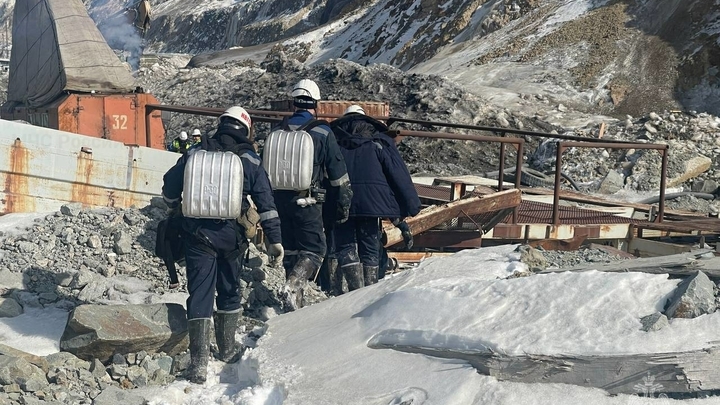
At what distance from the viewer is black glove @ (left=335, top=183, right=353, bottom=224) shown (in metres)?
6.11

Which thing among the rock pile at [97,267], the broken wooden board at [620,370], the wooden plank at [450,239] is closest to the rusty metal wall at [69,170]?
the rock pile at [97,267]

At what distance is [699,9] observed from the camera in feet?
94.1

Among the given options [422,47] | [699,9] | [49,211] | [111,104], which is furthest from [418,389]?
[422,47]

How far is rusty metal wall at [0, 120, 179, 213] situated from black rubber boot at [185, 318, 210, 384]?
140 inches

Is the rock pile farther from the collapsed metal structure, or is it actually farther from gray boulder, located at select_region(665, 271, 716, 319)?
gray boulder, located at select_region(665, 271, 716, 319)

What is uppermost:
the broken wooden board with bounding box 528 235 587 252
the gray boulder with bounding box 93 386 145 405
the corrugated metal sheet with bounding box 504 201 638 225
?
the broken wooden board with bounding box 528 235 587 252

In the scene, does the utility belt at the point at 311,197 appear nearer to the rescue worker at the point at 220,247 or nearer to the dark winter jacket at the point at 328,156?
the dark winter jacket at the point at 328,156

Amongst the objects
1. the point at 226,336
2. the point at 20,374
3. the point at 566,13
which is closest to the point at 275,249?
the point at 226,336

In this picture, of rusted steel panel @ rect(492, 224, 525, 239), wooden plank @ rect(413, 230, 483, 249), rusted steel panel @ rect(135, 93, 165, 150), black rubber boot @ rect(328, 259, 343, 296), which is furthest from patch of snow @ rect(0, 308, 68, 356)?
rusted steel panel @ rect(135, 93, 165, 150)

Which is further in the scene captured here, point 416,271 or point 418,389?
point 416,271

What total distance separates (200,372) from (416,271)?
1.47 m

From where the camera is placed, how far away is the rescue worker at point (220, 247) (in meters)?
5.21

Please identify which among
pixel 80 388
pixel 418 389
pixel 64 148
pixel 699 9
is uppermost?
pixel 699 9

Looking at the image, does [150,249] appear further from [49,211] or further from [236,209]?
[236,209]
